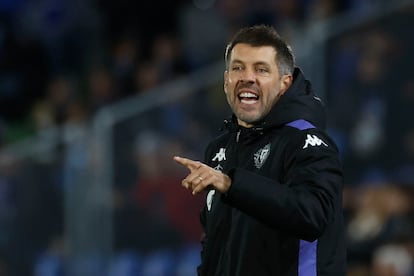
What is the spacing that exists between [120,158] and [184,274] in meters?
0.97

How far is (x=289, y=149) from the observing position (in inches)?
165

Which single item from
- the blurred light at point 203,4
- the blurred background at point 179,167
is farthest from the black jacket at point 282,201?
the blurred light at point 203,4

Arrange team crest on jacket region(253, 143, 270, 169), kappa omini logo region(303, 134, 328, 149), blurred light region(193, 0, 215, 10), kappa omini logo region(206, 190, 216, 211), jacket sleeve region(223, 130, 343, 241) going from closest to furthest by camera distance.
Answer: jacket sleeve region(223, 130, 343, 241) → kappa omini logo region(303, 134, 328, 149) → team crest on jacket region(253, 143, 270, 169) → kappa omini logo region(206, 190, 216, 211) → blurred light region(193, 0, 215, 10)

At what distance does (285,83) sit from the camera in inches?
173

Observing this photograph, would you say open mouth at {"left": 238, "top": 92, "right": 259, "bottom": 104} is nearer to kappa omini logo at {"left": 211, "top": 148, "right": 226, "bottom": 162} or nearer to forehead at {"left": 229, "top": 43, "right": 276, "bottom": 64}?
forehead at {"left": 229, "top": 43, "right": 276, "bottom": 64}

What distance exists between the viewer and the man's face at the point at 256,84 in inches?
171

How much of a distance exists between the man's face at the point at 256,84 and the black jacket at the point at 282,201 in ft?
0.15

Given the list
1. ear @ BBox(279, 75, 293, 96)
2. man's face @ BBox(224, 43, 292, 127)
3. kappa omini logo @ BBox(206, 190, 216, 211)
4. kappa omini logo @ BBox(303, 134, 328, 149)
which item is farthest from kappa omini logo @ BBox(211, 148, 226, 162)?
kappa omini logo @ BBox(303, 134, 328, 149)

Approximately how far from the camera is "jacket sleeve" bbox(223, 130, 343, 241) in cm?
391

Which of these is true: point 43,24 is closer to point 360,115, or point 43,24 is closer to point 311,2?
point 311,2

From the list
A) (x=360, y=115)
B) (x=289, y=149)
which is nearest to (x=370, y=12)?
(x=360, y=115)

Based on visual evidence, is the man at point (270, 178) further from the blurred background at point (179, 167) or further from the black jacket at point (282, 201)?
the blurred background at point (179, 167)

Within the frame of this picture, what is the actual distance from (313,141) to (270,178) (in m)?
0.20

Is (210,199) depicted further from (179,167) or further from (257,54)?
(179,167)
